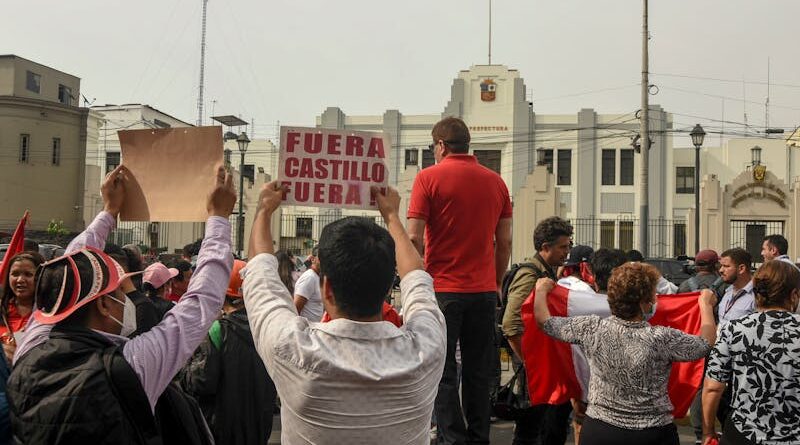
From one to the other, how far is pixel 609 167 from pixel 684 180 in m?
4.79

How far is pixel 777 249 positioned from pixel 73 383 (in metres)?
7.96

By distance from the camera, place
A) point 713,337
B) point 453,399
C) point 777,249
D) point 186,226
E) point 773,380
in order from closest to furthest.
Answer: point 773,380 < point 713,337 < point 453,399 < point 777,249 < point 186,226

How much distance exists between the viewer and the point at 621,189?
44062 mm

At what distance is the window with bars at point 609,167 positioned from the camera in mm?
44528

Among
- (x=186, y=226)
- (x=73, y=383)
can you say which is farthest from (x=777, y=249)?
(x=186, y=226)

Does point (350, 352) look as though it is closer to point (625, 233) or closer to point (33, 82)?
point (625, 233)

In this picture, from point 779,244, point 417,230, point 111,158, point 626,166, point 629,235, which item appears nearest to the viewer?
point 417,230

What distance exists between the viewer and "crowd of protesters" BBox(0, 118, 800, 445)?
216 centimetres

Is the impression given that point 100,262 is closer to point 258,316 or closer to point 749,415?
point 258,316

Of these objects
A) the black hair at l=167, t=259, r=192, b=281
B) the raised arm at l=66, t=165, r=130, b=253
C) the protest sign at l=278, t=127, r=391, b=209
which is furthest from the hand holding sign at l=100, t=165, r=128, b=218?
the black hair at l=167, t=259, r=192, b=281

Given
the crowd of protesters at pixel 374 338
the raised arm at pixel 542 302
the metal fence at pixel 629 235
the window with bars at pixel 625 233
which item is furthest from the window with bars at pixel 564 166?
the raised arm at pixel 542 302

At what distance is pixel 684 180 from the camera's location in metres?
44.8

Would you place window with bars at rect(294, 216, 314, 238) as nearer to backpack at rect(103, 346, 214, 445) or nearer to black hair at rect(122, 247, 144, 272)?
black hair at rect(122, 247, 144, 272)

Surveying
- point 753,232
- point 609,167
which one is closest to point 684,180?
point 609,167
